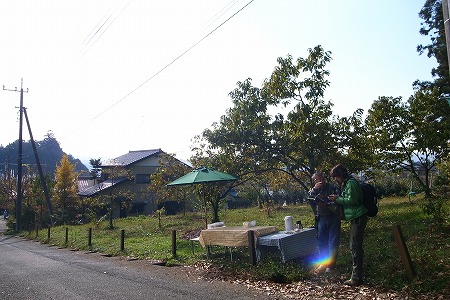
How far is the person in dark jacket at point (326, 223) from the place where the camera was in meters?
6.63

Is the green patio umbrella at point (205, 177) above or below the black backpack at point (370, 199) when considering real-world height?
above

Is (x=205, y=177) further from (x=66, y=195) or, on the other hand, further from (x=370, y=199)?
(x=66, y=195)

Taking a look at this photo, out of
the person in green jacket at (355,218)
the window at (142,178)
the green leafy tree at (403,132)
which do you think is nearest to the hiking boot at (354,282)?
the person in green jacket at (355,218)

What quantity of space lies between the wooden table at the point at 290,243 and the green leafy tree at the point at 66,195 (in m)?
26.9

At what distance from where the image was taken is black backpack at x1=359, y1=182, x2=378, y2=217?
5.77m

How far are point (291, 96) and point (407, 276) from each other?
5.54 meters

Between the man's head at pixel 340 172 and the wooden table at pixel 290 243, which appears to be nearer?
the man's head at pixel 340 172

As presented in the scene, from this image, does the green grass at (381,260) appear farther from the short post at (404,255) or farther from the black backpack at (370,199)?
the black backpack at (370,199)

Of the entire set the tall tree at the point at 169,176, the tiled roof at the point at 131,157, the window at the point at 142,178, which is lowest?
the tall tree at the point at 169,176

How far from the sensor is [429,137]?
42.6 ft

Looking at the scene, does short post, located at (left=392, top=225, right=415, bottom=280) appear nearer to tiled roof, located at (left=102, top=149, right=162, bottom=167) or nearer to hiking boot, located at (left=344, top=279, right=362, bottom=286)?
hiking boot, located at (left=344, top=279, right=362, bottom=286)

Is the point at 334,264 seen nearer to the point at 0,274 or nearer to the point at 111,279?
the point at 111,279

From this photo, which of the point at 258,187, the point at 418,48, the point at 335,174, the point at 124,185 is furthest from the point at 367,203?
the point at 124,185

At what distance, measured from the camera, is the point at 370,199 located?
582 centimetres
